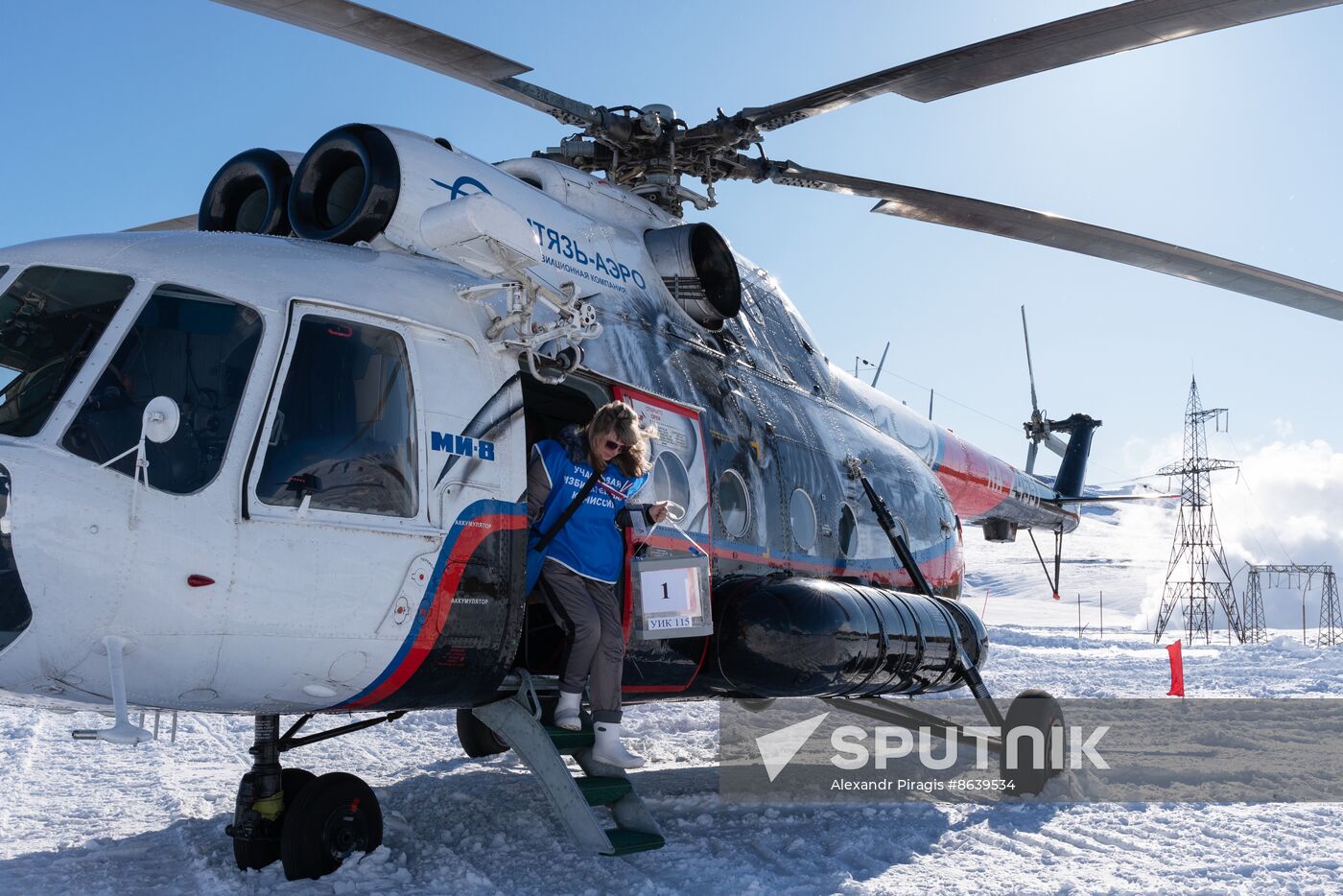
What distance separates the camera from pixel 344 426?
4.47 metres

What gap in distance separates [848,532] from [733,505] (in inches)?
66.6

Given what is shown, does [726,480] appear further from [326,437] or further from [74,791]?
[74,791]

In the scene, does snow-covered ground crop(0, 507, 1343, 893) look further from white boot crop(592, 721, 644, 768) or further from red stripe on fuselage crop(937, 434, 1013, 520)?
red stripe on fuselage crop(937, 434, 1013, 520)

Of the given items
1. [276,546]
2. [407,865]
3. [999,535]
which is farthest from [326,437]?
[999,535]

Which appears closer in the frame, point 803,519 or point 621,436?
point 621,436

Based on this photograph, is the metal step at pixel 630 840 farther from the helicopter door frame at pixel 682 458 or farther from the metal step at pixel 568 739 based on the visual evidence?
the helicopter door frame at pixel 682 458

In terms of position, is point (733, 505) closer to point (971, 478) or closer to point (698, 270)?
point (698, 270)

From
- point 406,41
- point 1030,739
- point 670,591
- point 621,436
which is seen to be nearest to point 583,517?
point 621,436

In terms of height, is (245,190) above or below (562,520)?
above

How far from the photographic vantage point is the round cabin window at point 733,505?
21.3 feet

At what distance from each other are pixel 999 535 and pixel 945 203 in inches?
234

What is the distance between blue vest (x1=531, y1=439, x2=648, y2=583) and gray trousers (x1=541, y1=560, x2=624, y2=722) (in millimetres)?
63

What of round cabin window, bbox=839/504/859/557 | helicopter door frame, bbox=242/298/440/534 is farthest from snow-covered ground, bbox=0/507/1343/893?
round cabin window, bbox=839/504/859/557

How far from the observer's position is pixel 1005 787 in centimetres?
748
